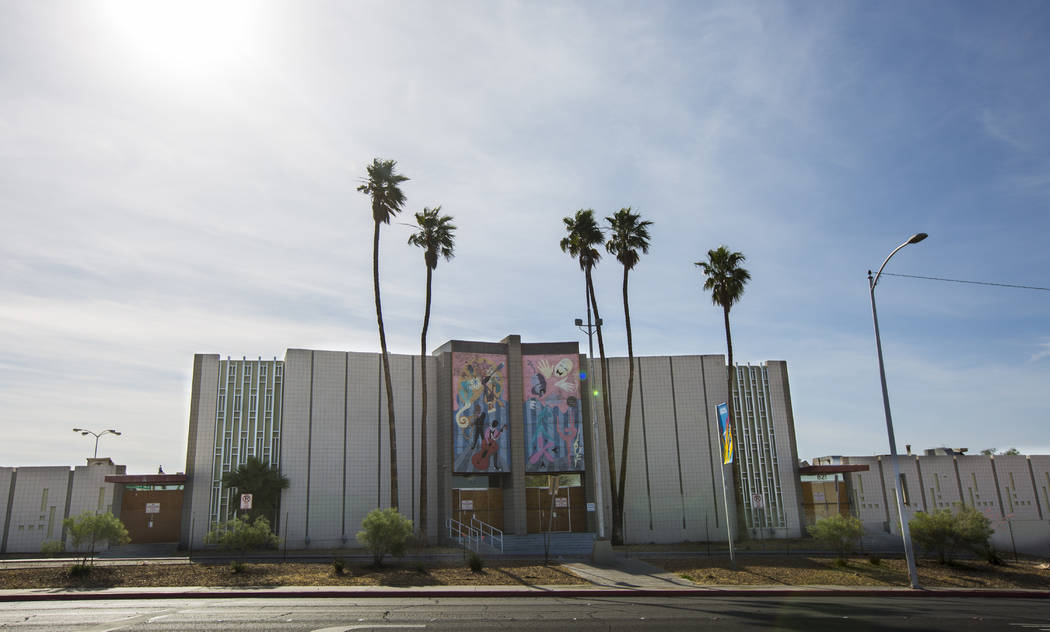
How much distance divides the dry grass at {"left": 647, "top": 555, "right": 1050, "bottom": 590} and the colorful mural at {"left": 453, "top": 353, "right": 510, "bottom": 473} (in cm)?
1314

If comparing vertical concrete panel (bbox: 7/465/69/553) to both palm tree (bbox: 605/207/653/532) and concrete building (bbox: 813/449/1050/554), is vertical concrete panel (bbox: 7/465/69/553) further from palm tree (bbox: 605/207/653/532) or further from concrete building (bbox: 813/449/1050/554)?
concrete building (bbox: 813/449/1050/554)

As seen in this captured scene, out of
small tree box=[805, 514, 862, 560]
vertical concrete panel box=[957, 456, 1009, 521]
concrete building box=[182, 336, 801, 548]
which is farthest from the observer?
vertical concrete panel box=[957, 456, 1009, 521]

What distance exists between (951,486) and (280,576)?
42.1 m

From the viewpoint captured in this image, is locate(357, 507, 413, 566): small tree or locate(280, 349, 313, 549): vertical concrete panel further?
locate(280, 349, 313, 549): vertical concrete panel

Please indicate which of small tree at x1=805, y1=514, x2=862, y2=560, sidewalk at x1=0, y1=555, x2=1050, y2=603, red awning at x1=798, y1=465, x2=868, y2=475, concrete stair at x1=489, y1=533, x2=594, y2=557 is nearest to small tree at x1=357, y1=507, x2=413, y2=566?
sidewalk at x1=0, y1=555, x2=1050, y2=603

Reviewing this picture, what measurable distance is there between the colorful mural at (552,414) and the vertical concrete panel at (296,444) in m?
12.8

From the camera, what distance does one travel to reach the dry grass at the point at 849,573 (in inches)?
990

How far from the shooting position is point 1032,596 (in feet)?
75.7

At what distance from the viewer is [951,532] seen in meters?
28.5

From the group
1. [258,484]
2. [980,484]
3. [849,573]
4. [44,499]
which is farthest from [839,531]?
[44,499]

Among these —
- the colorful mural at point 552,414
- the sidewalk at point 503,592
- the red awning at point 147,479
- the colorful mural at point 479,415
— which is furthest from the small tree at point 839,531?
the red awning at point 147,479

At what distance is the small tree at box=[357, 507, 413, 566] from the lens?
2795 cm

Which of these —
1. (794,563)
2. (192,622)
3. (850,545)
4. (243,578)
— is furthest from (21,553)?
(850,545)

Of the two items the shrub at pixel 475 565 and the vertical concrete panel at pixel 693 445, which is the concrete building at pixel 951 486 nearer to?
the vertical concrete panel at pixel 693 445
